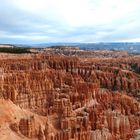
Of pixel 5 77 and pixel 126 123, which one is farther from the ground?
pixel 5 77

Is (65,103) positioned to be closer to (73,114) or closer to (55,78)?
(73,114)

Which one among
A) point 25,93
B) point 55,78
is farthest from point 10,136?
point 55,78

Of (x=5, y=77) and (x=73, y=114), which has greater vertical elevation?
(x=5, y=77)

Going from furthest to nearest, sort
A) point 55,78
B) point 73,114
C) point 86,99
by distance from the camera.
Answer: point 55,78
point 86,99
point 73,114

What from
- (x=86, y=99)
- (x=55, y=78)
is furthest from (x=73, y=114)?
(x=55, y=78)

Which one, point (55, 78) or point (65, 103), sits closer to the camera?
point (65, 103)

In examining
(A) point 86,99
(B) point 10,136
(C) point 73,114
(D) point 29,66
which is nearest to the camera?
(B) point 10,136

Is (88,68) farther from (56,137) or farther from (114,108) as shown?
(56,137)

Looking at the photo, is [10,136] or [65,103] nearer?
[10,136]

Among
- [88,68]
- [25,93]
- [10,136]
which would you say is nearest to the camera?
[10,136]
